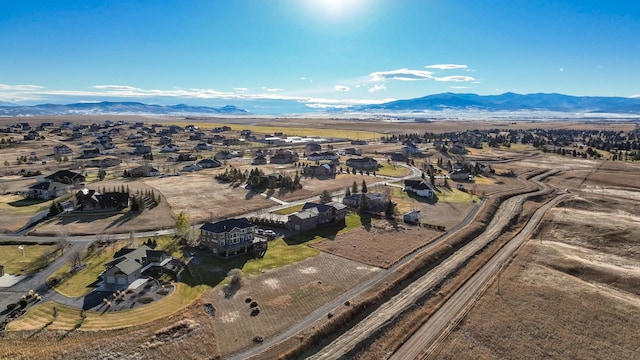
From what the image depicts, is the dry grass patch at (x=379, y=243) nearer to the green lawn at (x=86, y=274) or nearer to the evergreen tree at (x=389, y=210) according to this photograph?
the evergreen tree at (x=389, y=210)

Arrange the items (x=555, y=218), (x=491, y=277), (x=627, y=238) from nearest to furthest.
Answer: (x=491, y=277) < (x=627, y=238) < (x=555, y=218)

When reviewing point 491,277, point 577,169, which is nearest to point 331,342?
point 491,277

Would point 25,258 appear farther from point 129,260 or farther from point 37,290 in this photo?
point 129,260

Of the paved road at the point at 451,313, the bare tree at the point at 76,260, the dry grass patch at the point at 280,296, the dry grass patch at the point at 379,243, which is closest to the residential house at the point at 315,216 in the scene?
the dry grass patch at the point at 379,243

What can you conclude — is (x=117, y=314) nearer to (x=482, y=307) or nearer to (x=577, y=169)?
(x=482, y=307)

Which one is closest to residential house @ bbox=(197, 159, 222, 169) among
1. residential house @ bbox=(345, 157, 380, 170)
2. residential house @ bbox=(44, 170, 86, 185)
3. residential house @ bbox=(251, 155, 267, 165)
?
residential house @ bbox=(251, 155, 267, 165)

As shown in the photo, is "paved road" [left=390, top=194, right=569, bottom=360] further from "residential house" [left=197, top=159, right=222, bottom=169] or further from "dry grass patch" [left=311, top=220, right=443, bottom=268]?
"residential house" [left=197, top=159, right=222, bottom=169]
